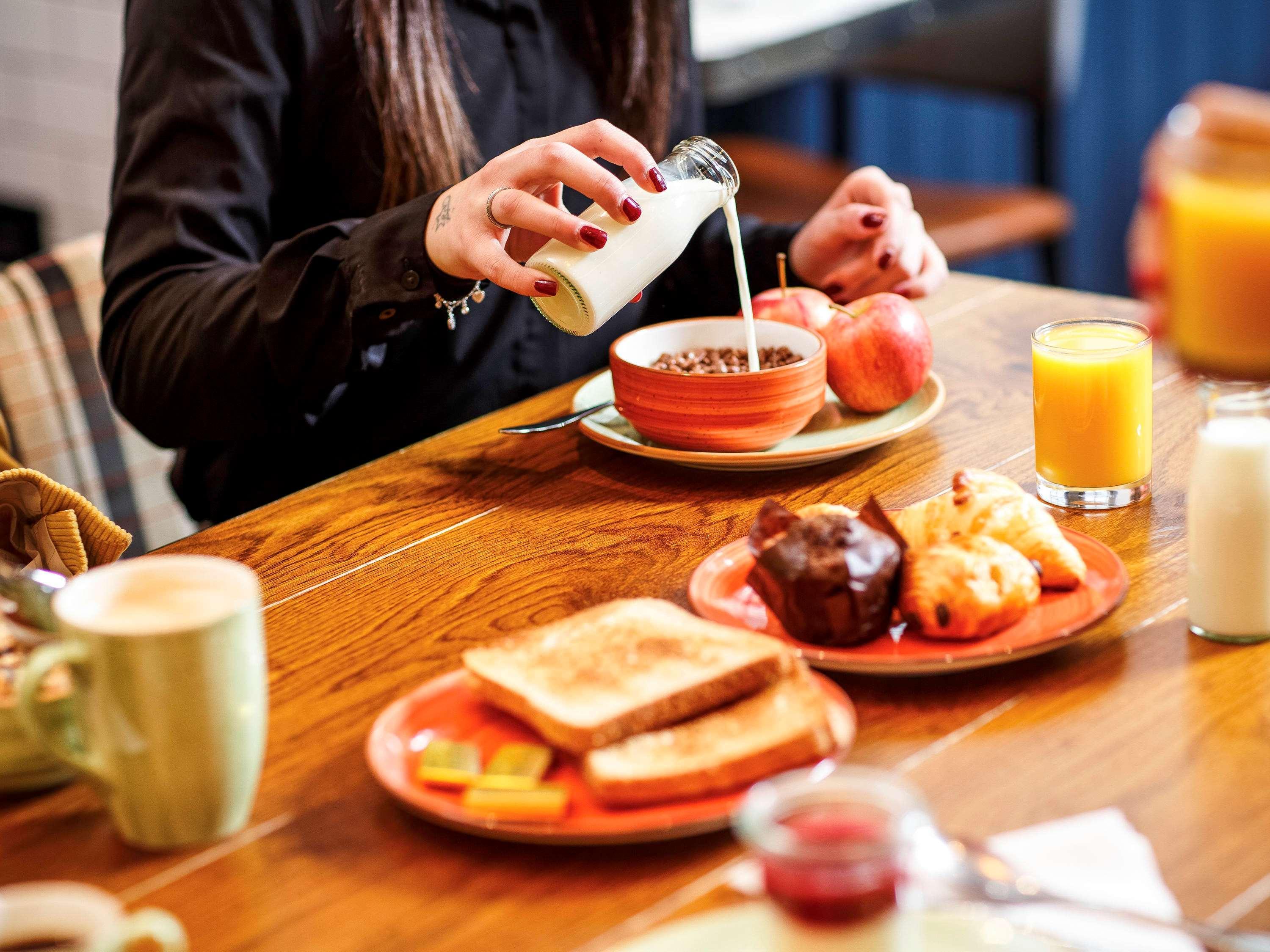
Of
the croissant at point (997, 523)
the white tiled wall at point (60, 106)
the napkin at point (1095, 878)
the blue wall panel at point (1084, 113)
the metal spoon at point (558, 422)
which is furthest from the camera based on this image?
the blue wall panel at point (1084, 113)

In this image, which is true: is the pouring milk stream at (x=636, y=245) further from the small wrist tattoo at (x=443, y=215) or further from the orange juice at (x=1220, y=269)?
the orange juice at (x=1220, y=269)

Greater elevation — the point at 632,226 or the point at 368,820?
the point at 632,226

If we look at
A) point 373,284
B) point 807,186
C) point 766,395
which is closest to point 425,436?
point 373,284

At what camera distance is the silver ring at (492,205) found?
1.16 meters

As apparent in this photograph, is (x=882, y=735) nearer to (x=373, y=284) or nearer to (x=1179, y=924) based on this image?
(x=1179, y=924)

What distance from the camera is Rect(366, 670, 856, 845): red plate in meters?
0.72

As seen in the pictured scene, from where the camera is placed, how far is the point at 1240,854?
71 cm

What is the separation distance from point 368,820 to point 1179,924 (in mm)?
419

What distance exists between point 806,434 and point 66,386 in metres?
0.96

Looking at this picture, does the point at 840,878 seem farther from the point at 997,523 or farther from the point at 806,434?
the point at 806,434

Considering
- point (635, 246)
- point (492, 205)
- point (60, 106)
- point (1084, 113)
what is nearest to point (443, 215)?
point (492, 205)

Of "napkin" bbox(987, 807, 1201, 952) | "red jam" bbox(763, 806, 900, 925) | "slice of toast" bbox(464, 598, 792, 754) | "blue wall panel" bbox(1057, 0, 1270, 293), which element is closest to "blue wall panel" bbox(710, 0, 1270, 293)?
"blue wall panel" bbox(1057, 0, 1270, 293)

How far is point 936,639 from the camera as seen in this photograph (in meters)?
0.90

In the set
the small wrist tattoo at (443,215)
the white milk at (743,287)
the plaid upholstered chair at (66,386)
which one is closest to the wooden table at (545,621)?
the white milk at (743,287)
